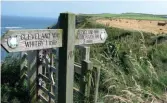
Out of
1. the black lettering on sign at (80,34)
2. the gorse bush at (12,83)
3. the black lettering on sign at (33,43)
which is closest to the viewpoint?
the black lettering on sign at (33,43)

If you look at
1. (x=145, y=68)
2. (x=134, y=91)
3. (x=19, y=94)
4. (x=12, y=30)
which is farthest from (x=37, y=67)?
(x=12, y=30)

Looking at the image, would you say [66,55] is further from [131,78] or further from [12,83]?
[12,83]

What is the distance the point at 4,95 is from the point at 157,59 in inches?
145

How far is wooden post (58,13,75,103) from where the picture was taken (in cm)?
464

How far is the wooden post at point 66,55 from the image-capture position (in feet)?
15.2

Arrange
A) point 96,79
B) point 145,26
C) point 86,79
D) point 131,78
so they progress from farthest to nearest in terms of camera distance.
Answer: point 145,26 < point 131,78 < point 86,79 < point 96,79

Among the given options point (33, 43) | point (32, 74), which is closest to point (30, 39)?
point (33, 43)

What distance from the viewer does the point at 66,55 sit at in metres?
4.63

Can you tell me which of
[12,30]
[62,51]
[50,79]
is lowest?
[50,79]

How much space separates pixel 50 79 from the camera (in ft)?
22.0

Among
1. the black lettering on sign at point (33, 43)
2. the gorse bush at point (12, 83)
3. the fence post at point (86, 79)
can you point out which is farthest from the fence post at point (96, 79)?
the gorse bush at point (12, 83)

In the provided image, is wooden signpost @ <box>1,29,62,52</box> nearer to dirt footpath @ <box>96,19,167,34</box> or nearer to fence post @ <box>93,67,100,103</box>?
fence post @ <box>93,67,100,103</box>

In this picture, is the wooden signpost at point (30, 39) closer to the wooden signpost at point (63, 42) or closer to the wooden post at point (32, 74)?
the wooden signpost at point (63, 42)

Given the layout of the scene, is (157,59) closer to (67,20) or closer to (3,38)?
(67,20)
